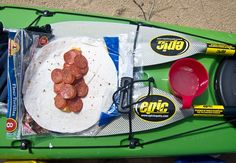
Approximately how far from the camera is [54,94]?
4.40ft

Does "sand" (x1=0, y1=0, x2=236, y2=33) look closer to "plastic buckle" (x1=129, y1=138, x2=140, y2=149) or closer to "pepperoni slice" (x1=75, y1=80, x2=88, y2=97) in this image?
"pepperoni slice" (x1=75, y1=80, x2=88, y2=97)

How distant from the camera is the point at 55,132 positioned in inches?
52.8

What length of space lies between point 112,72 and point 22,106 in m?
0.34

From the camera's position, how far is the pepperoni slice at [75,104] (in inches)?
52.2

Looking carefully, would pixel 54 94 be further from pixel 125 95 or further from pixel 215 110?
pixel 215 110

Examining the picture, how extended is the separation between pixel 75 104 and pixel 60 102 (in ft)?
0.17

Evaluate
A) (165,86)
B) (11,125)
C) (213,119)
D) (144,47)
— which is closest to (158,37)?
(144,47)

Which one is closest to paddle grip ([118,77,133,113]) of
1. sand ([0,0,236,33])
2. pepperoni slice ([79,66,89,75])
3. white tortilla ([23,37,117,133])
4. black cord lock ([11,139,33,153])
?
white tortilla ([23,37,117,133])

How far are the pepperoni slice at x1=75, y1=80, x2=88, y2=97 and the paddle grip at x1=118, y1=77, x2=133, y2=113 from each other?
0.13 metres

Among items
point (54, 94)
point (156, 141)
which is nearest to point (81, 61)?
point (54, 94)

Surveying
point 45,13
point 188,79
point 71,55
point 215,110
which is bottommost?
point 215,110

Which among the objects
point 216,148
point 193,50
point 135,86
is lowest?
point 216,148

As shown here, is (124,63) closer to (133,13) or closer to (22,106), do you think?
(22,106)

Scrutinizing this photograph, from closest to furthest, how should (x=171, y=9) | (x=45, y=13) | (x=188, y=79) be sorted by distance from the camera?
(x=188, y=79), (x=45, y=13), (x=171, y=9)
